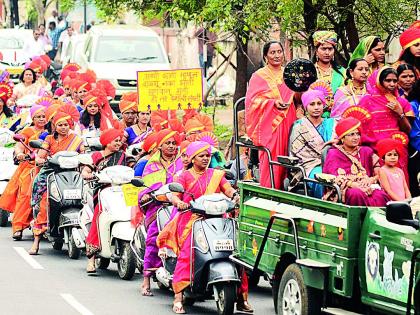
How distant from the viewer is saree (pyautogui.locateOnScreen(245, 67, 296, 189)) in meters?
12.6

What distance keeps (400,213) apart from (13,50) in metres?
34.8

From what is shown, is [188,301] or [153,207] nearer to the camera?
[188,301]

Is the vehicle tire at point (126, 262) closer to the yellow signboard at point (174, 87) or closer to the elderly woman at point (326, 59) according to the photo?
the elderly woman at point (326, 59)

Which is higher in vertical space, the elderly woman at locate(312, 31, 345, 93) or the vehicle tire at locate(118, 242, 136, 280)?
the elderly woman at locate(312, 31, 345, 93)

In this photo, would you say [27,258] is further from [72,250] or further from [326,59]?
[326,59]

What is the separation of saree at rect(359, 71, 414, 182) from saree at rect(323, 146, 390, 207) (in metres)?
0.25

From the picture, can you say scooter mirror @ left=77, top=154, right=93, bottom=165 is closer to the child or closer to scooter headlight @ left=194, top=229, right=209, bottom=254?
scooter headlight @ left=194, top=229, right=209, bottom=254

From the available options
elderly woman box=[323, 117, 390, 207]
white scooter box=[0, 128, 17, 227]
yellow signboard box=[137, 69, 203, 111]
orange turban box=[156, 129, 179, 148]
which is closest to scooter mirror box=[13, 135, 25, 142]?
yellow signboard box=[137, 69, 203, 111]

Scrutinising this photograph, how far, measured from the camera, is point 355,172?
11156 millimetres

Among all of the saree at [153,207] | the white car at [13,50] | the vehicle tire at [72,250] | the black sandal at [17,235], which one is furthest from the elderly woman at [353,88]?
the white car at [13,50]

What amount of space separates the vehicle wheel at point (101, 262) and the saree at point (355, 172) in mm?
5021

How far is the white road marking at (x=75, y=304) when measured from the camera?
41.8 feet

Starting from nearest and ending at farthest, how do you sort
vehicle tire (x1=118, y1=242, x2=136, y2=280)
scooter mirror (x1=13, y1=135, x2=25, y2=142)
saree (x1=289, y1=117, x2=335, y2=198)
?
1. saree (x1=289, y1=117, x2=335, y2=198)
2. vehicle tire (x1=118, y1=242, x2=136, y2=280)
3. scooter mirror (x1=13, y1=135, x2=25, y2=142)

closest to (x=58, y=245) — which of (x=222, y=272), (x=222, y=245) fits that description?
(x=222, y=245)
